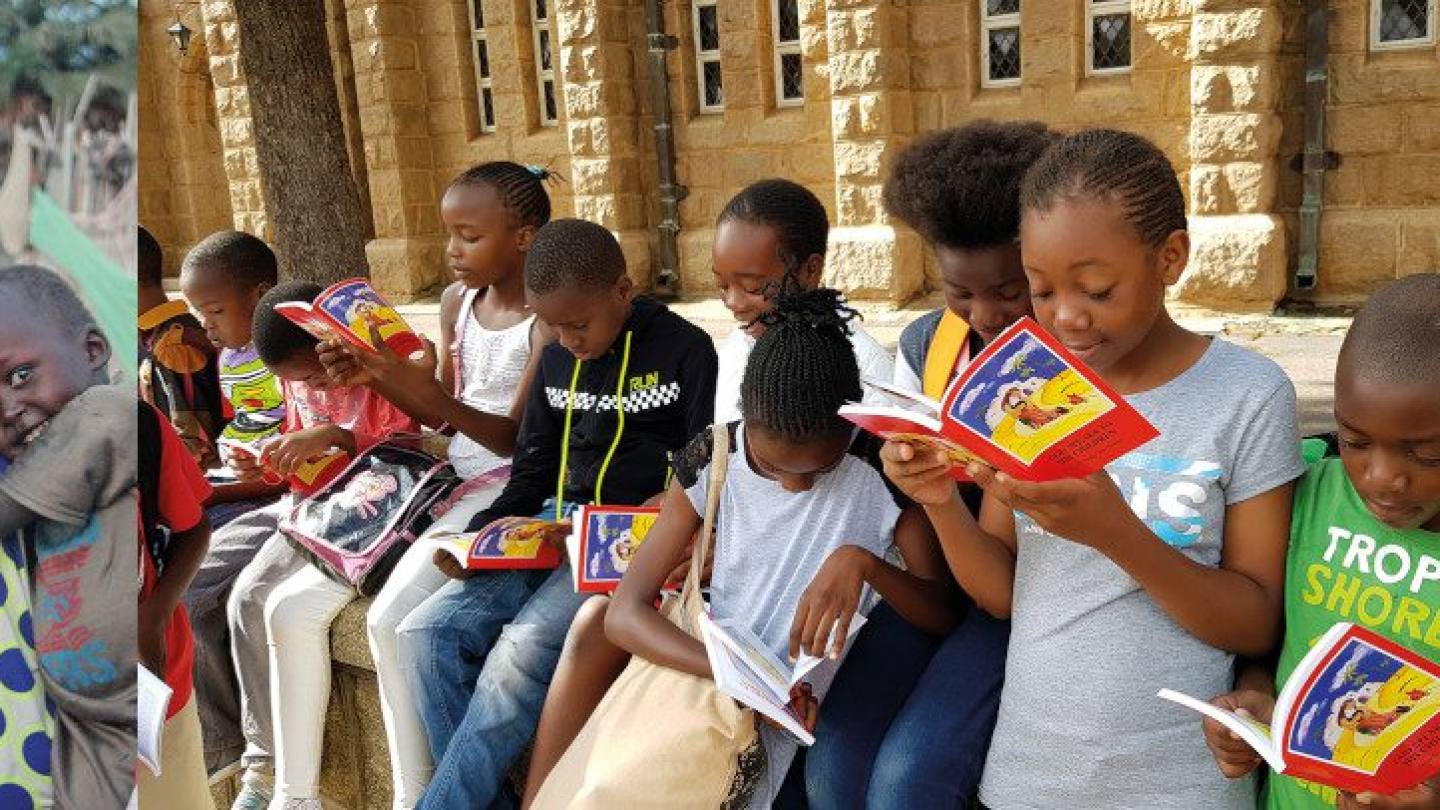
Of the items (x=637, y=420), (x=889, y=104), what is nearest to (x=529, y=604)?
(x=637, y=420)

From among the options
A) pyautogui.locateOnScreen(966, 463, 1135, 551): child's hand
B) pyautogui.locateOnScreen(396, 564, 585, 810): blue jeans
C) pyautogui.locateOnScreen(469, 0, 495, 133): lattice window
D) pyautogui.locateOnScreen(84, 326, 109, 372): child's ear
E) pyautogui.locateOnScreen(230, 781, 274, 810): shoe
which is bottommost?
pyautogui.locateOnScreen(230, 781, 274, 810): shoe

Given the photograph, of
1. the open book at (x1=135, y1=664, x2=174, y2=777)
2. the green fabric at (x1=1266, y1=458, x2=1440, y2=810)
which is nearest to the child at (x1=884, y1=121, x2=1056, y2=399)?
the green fabric at (x1=1266, y1=458, x2=1440, y2=810)

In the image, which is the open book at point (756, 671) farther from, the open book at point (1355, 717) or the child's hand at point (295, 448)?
the child's hand at point (295, 448)

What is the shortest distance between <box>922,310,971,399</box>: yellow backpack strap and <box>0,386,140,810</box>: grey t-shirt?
1.55 m

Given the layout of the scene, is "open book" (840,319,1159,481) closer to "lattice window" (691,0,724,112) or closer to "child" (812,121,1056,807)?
"child" (812,121,1056,807)

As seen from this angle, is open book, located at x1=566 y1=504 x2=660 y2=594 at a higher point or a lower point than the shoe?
higher

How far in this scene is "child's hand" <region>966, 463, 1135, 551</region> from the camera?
1.64m

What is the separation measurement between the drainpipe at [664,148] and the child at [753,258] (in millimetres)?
7641

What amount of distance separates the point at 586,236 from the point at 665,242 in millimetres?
7770

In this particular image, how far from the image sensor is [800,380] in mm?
2146

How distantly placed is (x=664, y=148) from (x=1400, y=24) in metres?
5.59

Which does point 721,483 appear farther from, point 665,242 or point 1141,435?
point 665,242

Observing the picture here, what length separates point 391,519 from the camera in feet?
10.0

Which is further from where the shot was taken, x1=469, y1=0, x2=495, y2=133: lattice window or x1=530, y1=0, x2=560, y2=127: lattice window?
x1=469, y1=0, x2=495, y2=133: lattice window
